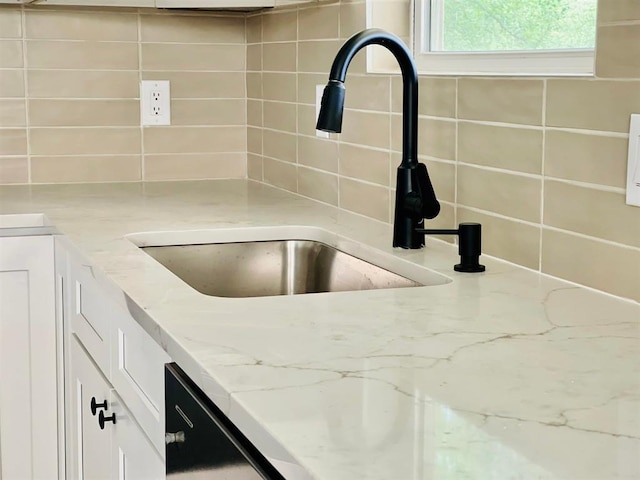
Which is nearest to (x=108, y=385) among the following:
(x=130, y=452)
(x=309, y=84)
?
(x=130, y=452)

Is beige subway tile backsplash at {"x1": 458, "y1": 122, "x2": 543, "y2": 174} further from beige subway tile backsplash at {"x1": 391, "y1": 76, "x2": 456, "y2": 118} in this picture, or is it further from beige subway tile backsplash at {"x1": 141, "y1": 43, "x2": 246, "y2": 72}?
beige subway tile backsplash at {"x1": 141, "y1": 43, "x2": 246, "y2": 72}

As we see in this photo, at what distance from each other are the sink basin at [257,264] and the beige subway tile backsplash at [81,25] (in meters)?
0.96

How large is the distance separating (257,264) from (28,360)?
1.81ft

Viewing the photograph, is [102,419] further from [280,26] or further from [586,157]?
[280,26]

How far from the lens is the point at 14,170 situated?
2514 millimetres

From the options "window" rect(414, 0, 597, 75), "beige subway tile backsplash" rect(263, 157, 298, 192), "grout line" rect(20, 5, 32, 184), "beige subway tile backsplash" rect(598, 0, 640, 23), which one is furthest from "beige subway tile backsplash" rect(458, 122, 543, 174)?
"grout line" rect(20, 5, 32, 184)

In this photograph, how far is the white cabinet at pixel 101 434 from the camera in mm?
1340

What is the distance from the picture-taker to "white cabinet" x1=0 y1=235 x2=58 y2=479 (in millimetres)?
1965

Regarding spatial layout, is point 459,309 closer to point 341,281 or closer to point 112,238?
point 341,281

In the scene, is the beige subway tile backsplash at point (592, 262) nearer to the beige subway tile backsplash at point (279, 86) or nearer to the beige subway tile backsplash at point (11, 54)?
the beige subway tile backsplash at point (279, 86)

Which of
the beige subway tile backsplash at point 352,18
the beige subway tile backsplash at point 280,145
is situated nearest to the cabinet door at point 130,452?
the beige subway tile backsplash at point 352,18

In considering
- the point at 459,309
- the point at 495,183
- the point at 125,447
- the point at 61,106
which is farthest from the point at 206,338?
the point at 61,106

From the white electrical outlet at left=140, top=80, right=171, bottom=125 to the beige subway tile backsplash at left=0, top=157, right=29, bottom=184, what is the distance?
0.34 metres

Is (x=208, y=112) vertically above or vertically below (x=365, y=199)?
above
